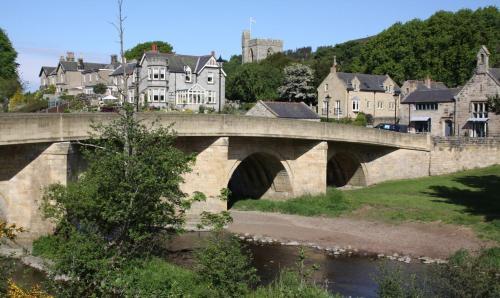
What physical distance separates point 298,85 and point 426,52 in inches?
728

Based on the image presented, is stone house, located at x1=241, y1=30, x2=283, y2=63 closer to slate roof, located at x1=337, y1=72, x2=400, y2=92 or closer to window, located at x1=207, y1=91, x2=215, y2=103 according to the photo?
slate roof, located at x1=337, y1=72, x2=400, y2=92

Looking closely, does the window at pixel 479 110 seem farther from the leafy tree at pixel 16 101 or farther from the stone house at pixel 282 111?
the leafy tree at pixel 16 101

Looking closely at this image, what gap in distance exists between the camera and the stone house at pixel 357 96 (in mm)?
72938

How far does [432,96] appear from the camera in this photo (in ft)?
198

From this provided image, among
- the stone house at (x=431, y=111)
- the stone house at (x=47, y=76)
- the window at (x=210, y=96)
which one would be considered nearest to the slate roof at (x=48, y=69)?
the stone house at (x=47, y=76)

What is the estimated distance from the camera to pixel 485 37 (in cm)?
8325

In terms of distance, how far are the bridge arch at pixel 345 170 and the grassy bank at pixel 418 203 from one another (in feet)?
5.13

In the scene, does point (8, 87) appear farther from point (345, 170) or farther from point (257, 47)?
point (257, 47)

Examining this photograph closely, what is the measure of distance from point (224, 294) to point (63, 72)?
83013 millimetres

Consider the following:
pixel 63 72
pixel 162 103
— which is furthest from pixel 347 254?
pixel 63 72

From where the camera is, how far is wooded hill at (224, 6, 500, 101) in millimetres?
82562

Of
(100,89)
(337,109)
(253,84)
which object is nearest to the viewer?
(100,89)

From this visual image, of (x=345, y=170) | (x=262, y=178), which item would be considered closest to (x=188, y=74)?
(x=345, y=170)

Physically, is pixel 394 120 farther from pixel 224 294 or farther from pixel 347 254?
pixel 224 294
